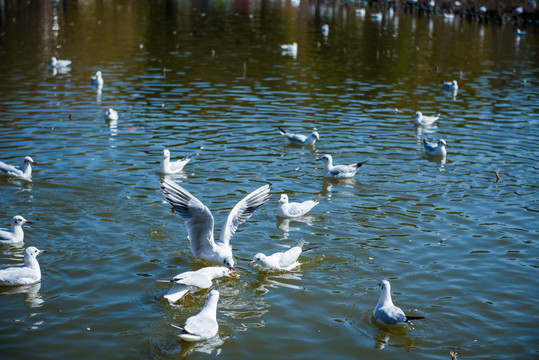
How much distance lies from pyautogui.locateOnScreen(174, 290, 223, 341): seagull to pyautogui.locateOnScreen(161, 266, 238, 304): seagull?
2.59 feet

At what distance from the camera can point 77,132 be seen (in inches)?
800

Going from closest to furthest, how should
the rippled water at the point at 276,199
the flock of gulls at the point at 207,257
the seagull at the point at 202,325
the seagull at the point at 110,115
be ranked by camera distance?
the seagull at the point at 202,325 < the flock of gulls at the point at 207,257 < the rippled water at the point at 276,199 < the seagull at the point at 110,115

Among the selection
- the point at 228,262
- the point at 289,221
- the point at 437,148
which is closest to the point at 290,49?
the point at 437,148

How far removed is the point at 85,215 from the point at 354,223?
604 cm

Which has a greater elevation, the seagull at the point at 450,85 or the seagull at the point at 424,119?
the seagull at the point at 450,85

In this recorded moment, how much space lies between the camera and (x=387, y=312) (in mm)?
9477

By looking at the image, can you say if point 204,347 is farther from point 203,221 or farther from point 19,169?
point 19,169

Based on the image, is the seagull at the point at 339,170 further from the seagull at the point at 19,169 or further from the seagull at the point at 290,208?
the seagull at the point at 19,169

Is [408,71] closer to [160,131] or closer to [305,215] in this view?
[160,131]

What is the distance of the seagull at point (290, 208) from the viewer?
13.8 m

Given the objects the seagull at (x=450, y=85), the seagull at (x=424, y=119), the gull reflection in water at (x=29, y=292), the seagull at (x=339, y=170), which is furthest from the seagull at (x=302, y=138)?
the seagull at (x=450, y=85)

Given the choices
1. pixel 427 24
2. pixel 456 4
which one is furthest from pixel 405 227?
pixel 456 4

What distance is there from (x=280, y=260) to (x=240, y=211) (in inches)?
51.3

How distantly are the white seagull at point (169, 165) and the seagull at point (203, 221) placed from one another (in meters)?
4.92
